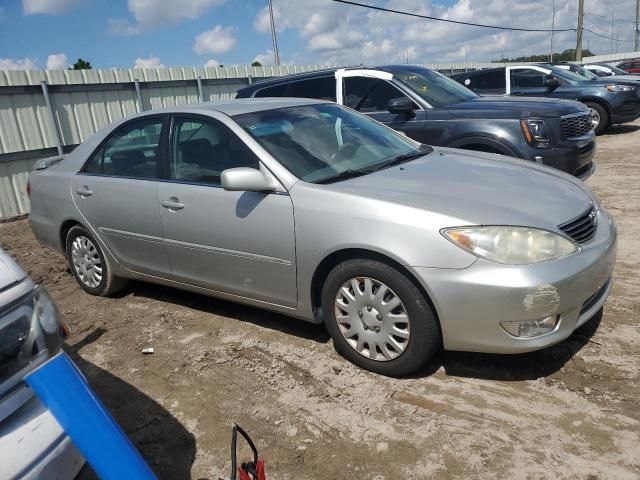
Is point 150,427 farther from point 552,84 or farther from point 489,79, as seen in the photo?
point 552,84

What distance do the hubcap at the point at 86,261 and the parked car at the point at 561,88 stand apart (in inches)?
379

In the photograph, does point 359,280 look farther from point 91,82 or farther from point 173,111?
point 91,82

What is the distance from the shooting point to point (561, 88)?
12492 millimetres

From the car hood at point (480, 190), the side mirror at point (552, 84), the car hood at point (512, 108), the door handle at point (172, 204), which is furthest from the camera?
the side mirror at point (552, 84)

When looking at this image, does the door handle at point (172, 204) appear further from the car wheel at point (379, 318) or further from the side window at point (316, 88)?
the side window at point (316, 88)

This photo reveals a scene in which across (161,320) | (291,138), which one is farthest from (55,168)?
(291,138)

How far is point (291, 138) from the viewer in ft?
11.9

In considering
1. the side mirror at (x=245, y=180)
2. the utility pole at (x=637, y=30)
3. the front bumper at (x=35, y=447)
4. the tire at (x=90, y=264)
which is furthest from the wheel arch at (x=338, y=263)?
the utility pole at (x=637, y=30)

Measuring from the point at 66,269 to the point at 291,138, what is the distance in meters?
3.48

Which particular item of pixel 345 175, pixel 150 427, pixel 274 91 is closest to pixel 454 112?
pixel 274 91

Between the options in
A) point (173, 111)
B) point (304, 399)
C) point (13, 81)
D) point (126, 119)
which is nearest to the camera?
point (304, 399)

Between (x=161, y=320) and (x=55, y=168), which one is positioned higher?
(x=55, y=168)

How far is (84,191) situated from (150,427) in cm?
234

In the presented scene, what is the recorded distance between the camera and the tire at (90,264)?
4559mm
